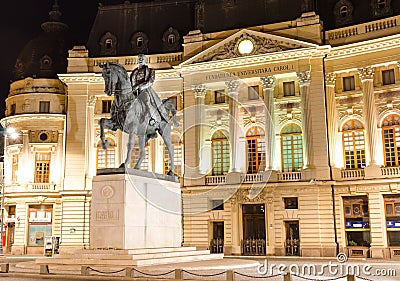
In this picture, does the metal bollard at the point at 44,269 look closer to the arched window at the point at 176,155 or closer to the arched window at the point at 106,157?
the arched window at the point at 176,155

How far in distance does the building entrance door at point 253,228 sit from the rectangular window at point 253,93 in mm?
8023

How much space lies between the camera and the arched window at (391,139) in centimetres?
3703

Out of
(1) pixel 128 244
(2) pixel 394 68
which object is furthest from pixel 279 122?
(1) pixel 128 244

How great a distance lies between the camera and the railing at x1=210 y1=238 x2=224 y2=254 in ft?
131

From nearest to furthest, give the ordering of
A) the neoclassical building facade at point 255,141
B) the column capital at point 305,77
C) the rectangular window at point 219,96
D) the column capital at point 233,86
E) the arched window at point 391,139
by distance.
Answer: the arched window at point 391,139
the neoclassical building facade at point 255,141
the column capital at point 305,77
the column capital at point 233,86
the rectangular window at point 219,96

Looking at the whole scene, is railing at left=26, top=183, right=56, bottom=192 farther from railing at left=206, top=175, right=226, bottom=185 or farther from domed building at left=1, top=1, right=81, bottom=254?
railing at left=206, top=175, right=226, bottom=185

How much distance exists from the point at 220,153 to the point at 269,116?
4.77 m

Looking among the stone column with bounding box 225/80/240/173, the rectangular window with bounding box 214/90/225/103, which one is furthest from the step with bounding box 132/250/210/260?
the rectangular window with bounding box 214/90/225/103

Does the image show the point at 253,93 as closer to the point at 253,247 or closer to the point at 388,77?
the point at 388,77

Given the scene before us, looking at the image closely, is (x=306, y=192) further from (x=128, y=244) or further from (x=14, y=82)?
(x=14, y=82)

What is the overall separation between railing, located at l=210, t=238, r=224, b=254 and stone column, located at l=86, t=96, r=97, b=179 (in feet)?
36.5

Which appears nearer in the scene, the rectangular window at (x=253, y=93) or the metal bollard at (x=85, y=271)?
the metal bollard at (x=85, y=271)

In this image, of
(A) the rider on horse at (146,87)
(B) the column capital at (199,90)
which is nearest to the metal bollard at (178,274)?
(A) the rider on horse at (146,87)

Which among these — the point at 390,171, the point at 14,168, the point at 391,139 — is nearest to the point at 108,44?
the point at 14,168
